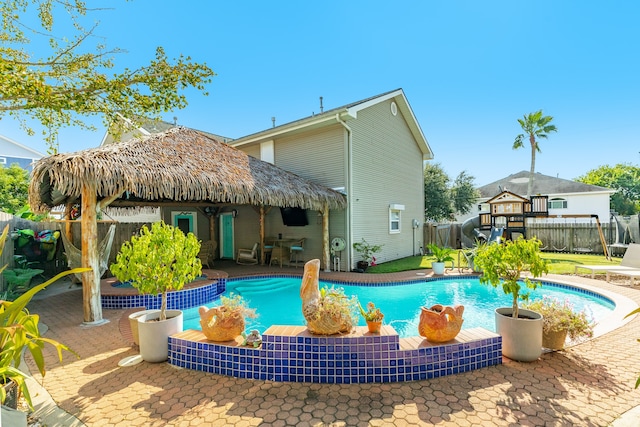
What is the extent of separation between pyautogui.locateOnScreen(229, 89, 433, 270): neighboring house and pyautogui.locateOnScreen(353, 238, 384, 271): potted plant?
0.73 ft

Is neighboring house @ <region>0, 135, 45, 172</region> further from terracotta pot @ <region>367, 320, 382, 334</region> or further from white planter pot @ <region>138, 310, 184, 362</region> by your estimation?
terracotta pot @ <region>367, 320, 382, 334</region>

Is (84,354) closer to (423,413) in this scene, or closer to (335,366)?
(335,366)

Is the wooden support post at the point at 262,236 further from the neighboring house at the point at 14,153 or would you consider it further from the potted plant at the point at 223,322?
the neighboring house at the point at 14,153

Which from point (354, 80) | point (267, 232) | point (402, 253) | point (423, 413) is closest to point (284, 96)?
point (354, 80)

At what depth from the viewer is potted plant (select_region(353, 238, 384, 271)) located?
11.3 metres

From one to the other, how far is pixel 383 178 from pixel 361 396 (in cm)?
1123

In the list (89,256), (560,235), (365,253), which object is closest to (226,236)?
(365,253)

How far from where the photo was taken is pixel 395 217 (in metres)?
14.6

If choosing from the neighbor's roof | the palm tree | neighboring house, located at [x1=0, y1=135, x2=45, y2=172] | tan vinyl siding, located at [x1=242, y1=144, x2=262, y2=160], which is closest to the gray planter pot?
tan vinyl siding, located at [x1=242, y1=144, x2=262, y2=160]

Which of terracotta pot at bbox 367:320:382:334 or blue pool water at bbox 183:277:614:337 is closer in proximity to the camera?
terracotta pot at bbox 367:320:382:334

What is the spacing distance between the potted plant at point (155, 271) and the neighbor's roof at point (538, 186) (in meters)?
28.2

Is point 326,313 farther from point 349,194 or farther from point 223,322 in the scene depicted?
point 349,194

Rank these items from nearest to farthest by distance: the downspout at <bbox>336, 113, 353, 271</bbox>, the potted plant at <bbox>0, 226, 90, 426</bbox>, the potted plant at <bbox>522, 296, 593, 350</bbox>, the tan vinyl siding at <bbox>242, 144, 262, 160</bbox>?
the potted plant at <bbox>0, 226, 90, 426</bbox> < the potted plant at <bbox>522, 296, 593, 350</bbox> < the downspout at <bbox>336, 113, 353, 271</bbox> < the tan vinyl siding at <bbox>242, 144, 262, 160</bbox>

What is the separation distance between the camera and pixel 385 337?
11.7 feet
